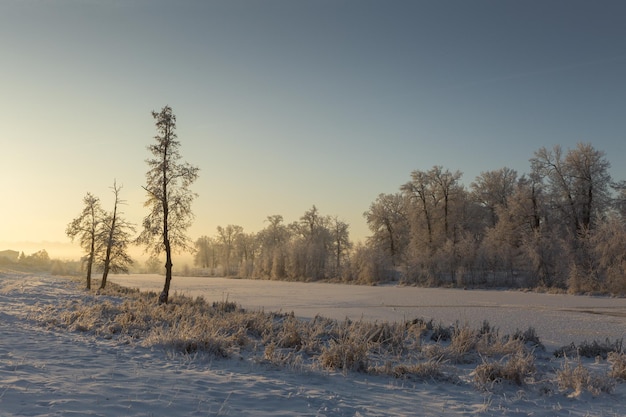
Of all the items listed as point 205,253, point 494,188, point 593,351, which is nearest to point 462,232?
point 494,188

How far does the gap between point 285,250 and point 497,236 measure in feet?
111

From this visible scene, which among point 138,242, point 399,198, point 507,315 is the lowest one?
point 507,315

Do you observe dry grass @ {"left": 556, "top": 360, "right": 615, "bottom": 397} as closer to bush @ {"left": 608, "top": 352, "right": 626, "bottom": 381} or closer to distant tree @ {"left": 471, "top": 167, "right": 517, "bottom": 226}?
bush @ {"left": 608, "top": 352, "right": 626, "bottom": 381}

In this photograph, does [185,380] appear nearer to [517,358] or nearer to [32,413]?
[32,413]

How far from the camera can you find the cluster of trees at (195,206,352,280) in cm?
6425

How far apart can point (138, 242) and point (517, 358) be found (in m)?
21.1

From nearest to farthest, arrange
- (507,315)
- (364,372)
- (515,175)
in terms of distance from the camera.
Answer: (364,372)
(507,315)
(515,175)

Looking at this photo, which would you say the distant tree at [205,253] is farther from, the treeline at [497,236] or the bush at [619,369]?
the bush at [619,369]

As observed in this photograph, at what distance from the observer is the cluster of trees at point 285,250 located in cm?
6425

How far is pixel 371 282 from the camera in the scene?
51.9 metres

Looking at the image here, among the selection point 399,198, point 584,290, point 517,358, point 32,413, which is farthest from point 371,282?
point 32,413

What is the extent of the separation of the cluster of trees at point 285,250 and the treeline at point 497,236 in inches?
9.0

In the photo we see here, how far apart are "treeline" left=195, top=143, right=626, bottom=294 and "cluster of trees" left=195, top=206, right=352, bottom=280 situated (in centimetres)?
23

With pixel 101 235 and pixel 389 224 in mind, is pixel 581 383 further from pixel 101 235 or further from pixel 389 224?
pixel 389 224
